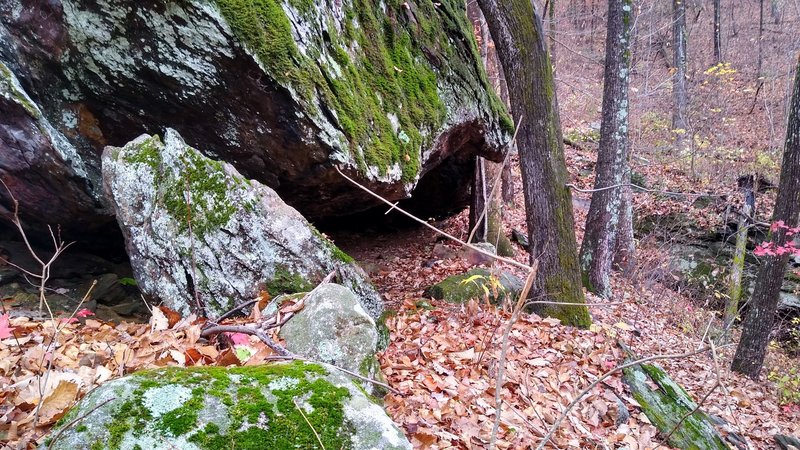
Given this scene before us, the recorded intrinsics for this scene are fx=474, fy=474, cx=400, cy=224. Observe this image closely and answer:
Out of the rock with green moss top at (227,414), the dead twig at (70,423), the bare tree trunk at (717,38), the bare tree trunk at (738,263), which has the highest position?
the bare tree trunk at (717,38)

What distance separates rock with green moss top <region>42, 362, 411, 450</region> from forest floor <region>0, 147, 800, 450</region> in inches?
17.3

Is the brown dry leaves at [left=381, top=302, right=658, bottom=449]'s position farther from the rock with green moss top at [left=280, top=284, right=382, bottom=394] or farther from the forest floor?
the rock with green moss top at [left=280, top=284, right=382, bottom=394]

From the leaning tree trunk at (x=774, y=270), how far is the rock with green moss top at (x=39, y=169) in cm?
909

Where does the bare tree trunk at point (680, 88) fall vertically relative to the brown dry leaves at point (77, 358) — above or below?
above

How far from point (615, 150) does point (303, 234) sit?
6.38 m

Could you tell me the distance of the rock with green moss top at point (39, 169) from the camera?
4.59m

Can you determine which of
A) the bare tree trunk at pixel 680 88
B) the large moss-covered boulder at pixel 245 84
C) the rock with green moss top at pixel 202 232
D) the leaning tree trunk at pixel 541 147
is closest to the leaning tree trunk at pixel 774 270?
the leaning tree trunk at pixel 541 147

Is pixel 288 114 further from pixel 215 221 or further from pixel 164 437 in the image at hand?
pixel 164 437

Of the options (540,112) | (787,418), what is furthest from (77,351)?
(787,418)

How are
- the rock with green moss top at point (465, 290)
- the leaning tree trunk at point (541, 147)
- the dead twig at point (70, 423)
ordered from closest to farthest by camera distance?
the dead twig at point (70, 423) < the leaning tree trunk at point (541, 147) < the rock with green moss top at point (465, 290)

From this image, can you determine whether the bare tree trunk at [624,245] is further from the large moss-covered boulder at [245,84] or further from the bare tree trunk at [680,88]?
the bare tree trunk at [680,88]

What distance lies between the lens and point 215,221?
4.22m

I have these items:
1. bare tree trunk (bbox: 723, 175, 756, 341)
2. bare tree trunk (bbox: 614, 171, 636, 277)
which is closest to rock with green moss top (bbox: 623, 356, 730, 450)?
bare tree trunk (bbox: 723, 175, 756, 341)

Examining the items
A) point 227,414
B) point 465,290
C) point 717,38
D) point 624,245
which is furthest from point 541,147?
point 717,38
